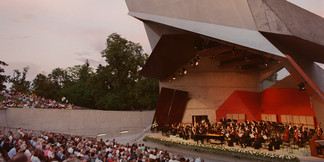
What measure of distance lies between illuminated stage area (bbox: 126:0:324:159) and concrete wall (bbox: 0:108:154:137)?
6120 millimetres

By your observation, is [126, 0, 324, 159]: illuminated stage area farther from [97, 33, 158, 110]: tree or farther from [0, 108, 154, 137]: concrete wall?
[97, 33, 158, 110]: tree

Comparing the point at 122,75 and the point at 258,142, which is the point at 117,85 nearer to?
the point at 122,75

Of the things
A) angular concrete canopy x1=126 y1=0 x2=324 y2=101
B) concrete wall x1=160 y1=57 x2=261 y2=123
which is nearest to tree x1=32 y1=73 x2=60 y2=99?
concrete wall x1=160 y1=57 x2=261 y2=123

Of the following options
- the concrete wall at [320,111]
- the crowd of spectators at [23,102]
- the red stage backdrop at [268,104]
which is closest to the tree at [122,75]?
the crowd of spectators at [23,102]

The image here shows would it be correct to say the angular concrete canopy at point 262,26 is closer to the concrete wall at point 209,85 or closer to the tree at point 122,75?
the concrete wall at point 209,85

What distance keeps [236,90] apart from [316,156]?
13.5 meters

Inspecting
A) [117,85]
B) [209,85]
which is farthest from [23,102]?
[209,85]

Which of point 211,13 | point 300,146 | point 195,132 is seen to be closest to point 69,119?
point 195,132

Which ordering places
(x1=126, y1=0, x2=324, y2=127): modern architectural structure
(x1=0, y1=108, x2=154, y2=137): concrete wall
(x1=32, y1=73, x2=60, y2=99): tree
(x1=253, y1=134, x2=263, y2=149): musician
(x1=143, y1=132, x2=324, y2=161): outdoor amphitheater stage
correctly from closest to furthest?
(x1=126, y1=0, x2=324, y2=127): modern architectural structure, (x1=143, y1=132, x2=324, y2=161): outdoor amphitheater stage, (x1=253, y1=134, x2=263, y2=149): musician, (x1=0, y1=108, x2=154, y2=137): concrete wall, (x1=32, y1=73, x2=60, y2=99): tree

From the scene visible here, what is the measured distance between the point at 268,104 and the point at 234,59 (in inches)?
230

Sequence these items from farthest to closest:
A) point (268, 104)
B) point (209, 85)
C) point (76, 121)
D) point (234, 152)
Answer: point (209, 85)
point (76, 121)
point (268, 104)
point (234, 152)

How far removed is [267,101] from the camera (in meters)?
20.9

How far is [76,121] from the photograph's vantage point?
22.0 meters

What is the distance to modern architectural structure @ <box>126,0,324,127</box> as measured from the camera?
9578 mm
